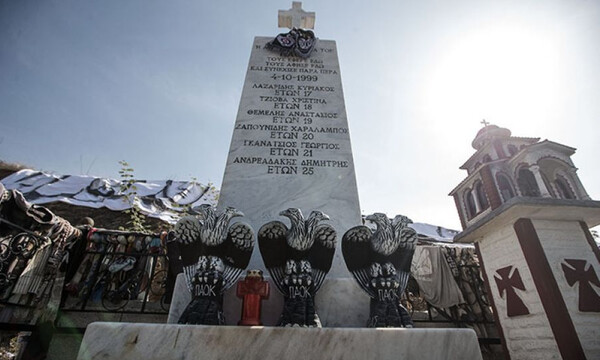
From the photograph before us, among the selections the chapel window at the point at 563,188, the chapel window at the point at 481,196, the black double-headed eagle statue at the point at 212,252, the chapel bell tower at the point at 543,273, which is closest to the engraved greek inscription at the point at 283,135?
the black double-headed eagle statue at the point at 212,252

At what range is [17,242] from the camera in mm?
3518

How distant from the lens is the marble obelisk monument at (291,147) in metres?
2.61

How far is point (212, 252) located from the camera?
1695 mm

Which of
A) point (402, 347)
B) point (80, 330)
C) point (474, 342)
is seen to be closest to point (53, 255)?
point (80, 330)

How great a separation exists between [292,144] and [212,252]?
164 centimetres

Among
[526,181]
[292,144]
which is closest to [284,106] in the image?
[292,144]

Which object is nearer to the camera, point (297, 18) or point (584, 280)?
point (584, 280)

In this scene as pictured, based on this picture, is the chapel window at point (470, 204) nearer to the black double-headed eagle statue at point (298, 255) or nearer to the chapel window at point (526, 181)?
the chapel window at point (526, 181)

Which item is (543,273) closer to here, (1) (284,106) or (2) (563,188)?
(1) (284,106)

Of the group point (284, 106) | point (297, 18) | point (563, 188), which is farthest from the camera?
point (563, 188)

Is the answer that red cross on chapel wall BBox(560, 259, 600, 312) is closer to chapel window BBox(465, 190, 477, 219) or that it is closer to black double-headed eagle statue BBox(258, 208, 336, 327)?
black double-headed eagle statue BBox(258, 208, 336, 327)

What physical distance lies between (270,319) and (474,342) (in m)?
1.20

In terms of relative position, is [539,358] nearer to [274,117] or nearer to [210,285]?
[210,285]

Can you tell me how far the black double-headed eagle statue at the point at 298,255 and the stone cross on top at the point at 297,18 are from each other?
3.89 meters
